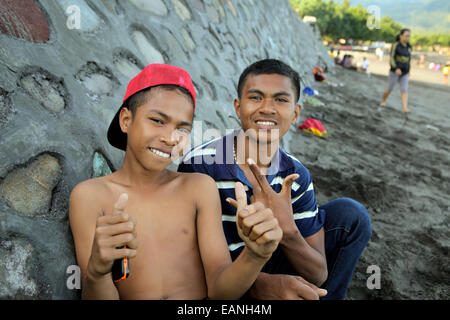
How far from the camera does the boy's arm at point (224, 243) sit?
1.04m

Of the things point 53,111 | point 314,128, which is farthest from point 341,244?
point 314,128

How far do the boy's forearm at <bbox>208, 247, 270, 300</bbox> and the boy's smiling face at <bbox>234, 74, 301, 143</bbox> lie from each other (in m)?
0.85

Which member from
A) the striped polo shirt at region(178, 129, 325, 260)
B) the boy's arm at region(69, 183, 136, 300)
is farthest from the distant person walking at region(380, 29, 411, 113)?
the boy's arm at region(69, 183, 136, 300)

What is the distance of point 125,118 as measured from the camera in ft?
4.78

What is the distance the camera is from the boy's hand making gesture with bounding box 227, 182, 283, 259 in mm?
1025

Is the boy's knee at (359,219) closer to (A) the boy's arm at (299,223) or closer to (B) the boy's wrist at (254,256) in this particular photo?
(A) the boy's arm at (299,223)

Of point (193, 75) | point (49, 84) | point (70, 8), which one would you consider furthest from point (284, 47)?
point (49, 84)

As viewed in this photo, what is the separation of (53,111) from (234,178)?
35.7 inches

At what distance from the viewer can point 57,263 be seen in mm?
1157

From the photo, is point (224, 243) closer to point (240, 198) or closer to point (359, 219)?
point (240, 198)

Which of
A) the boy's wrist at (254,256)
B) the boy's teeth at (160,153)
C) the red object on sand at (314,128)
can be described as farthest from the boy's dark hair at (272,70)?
the red object on sand at (314,128)

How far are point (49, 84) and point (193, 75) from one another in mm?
1627

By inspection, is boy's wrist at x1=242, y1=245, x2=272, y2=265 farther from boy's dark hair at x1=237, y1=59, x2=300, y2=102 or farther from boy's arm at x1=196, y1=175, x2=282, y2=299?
boy's dark hair at x1=237, y1=59, x2=300, y2=102
